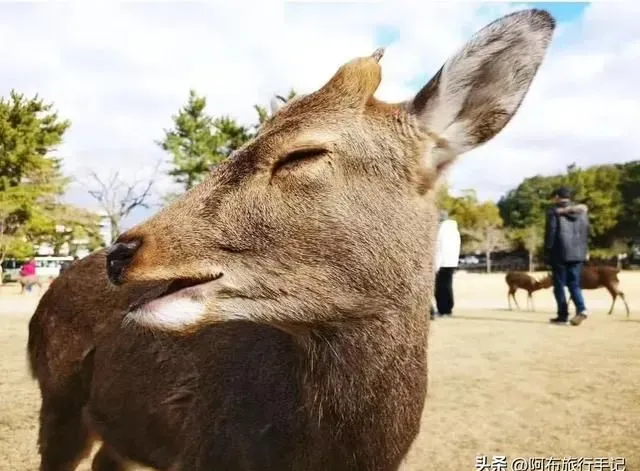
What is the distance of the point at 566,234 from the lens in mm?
12047

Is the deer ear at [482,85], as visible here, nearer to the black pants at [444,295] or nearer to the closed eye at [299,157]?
the closed eye at [299,157]

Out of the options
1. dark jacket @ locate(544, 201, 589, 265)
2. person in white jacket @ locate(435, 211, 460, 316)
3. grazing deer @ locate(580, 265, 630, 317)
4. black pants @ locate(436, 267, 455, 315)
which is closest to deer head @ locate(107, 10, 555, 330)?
person in white jacket @ locate(435, 211, 460, 316)

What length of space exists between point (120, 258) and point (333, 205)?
32.0 inches

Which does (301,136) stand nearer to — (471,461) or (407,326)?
(407,326)

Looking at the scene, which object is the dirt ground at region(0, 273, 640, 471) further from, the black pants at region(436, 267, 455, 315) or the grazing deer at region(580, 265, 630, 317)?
the grazing deer at region(580, 265, 630, 317)

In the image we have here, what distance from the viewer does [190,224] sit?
7.90 ft

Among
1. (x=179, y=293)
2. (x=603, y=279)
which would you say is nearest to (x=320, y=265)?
(x=179, y=293)

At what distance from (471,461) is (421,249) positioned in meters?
2.78

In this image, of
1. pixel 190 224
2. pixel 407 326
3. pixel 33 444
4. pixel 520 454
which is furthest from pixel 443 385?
pixel 190 224

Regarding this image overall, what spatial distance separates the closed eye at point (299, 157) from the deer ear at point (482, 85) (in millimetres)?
519

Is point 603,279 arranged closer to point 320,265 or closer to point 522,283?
point 522,283

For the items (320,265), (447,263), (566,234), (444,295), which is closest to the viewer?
(320,265)

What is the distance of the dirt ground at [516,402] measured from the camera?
498cm

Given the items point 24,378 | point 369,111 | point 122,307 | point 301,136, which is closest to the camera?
point 301,136
